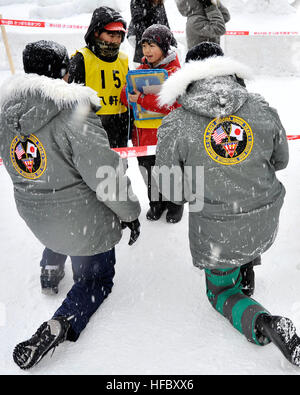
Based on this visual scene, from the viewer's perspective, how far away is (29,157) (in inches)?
77.0

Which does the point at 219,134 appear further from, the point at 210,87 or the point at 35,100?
the point at 35,100

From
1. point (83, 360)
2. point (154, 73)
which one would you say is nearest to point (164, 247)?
point (83, 360)

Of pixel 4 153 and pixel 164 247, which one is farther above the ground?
pixel 4 153

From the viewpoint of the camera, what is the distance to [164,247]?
3109 mm

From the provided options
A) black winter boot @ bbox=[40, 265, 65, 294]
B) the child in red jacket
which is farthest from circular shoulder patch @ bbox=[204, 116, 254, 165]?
black winter boot @ bbox=[40, 265, 65, 294]

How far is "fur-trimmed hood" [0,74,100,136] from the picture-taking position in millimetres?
1802

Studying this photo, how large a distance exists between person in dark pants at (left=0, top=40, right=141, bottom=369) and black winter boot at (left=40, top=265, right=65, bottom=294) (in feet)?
1.07

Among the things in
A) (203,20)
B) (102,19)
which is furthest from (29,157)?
(203,20)

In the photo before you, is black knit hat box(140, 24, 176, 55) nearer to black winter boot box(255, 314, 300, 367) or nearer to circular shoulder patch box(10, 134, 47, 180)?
circular shoulder patch box(10, 134, 47, 180)

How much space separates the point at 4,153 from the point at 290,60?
8.68 meters

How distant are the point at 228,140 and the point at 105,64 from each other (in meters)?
1.67

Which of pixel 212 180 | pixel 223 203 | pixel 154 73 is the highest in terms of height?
pixel 154 73
